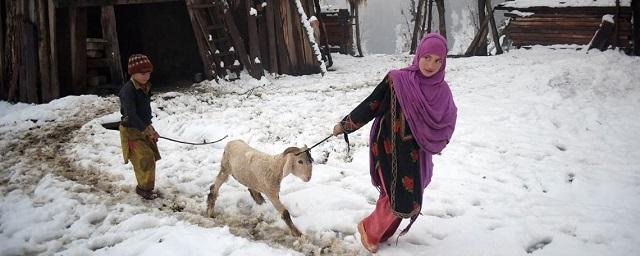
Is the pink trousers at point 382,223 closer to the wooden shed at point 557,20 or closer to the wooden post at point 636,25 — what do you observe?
the wooden post at point 636,25

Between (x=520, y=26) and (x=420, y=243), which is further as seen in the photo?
(x=520, y=26)

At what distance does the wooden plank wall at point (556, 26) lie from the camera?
13414mm

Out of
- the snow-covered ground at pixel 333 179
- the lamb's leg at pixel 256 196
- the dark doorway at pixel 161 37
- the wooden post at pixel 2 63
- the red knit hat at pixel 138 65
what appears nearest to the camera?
the snow-covered ground at pixel 333 179

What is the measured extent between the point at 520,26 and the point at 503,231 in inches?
542

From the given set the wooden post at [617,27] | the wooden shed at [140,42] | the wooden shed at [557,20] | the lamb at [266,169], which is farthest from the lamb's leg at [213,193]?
the wooden shed at [557,20]

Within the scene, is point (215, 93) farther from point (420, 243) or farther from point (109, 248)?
point (420, 243)

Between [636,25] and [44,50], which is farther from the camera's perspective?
[636,25]

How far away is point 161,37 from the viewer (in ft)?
40.8

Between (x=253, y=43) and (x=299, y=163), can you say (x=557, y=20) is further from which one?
(x=299, y=163)

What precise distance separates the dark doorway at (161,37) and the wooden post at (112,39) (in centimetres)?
239

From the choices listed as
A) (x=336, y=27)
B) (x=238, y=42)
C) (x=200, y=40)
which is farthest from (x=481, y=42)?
(x=200, y=40)

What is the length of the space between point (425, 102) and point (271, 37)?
30.4 feet

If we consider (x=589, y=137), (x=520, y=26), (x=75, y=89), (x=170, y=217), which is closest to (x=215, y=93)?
(x=75, y=89)

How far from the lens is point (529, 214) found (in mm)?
3887
